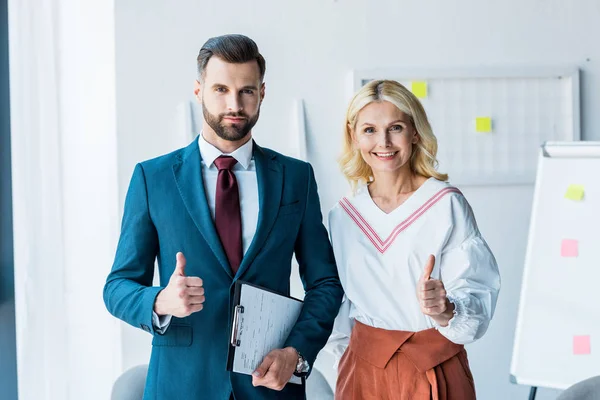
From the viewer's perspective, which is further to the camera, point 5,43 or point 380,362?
point 5,43

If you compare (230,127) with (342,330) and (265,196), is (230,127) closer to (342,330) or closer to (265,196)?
(265,196)

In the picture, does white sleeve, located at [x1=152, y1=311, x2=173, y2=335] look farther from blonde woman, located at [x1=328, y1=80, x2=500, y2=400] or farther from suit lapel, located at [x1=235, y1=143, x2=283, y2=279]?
blonde woman, located at [x1=328, y1=80, x2=500, y2=400]

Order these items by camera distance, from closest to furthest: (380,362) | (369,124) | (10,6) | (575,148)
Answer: (380,362)
(369,124)
(10,6)
(575,148)

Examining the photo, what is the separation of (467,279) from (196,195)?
70cm

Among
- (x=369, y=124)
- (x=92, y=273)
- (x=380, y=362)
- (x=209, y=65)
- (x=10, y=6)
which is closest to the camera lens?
(x=209, y=65)

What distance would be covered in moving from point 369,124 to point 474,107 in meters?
1.41

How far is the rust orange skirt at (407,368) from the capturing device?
67.9 inches

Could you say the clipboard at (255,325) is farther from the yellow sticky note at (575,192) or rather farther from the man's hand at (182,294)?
the yellow sticky note at (575,192)

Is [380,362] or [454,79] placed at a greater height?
[454,79]

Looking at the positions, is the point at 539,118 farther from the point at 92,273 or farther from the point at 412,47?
the point at 92,273

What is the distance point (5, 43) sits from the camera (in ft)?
8.76

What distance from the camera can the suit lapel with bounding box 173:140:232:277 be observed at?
4.84 feet

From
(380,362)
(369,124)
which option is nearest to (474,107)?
(369,124)

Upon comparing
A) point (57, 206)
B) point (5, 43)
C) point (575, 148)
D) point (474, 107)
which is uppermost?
point (5, 43)
